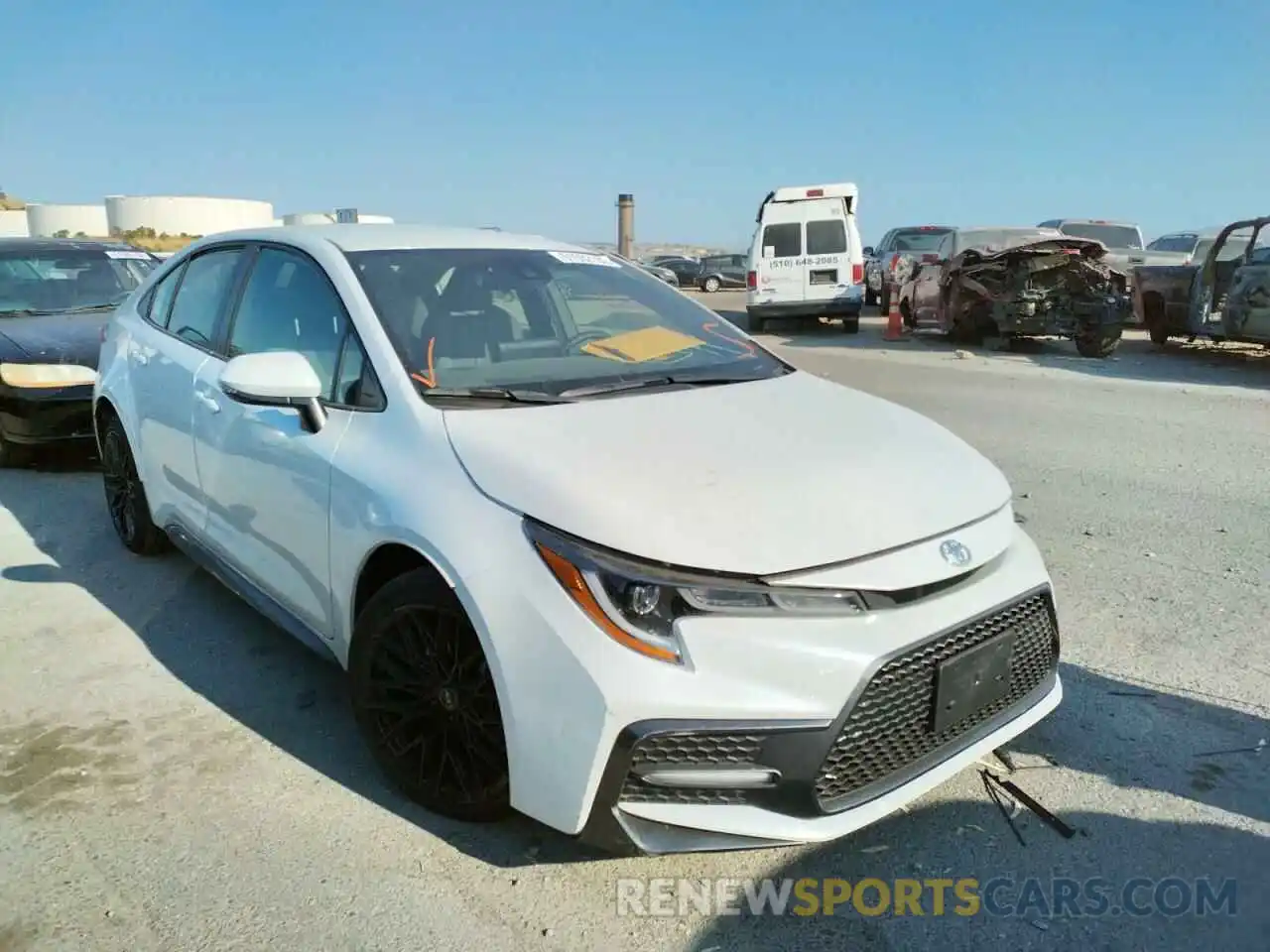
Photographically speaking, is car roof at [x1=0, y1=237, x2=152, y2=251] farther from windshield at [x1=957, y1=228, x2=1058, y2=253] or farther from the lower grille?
windshield at [x1=957, y1=228, x2=1058, y2=253]

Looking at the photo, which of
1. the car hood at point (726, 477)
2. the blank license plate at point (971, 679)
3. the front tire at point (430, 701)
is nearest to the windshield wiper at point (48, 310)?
the front tire at point (430, 701)

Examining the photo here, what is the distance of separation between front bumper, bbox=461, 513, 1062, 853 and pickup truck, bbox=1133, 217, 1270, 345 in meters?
10.4

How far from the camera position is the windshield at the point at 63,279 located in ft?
24.2

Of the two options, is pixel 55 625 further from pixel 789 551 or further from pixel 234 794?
pixel 789 551

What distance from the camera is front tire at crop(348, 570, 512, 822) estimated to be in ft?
8.08

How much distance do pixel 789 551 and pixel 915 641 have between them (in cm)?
36

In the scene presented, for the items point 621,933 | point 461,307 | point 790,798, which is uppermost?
point 461,307

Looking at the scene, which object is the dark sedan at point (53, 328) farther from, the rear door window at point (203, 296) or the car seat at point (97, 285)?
the rear door window at point (203, 296)

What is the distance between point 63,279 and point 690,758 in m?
7.45

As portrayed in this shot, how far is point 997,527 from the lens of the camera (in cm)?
260

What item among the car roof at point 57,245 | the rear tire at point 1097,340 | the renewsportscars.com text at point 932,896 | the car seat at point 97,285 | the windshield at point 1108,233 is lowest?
the renewsportscars.com text at point 932,896

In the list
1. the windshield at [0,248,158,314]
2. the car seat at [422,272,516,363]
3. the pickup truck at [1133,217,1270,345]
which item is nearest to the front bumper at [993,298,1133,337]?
the pickup truck at [1133,217,1270,345]

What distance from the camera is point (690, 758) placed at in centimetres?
217

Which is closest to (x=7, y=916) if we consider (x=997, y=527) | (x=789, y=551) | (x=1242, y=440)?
(x=789, y=551)
